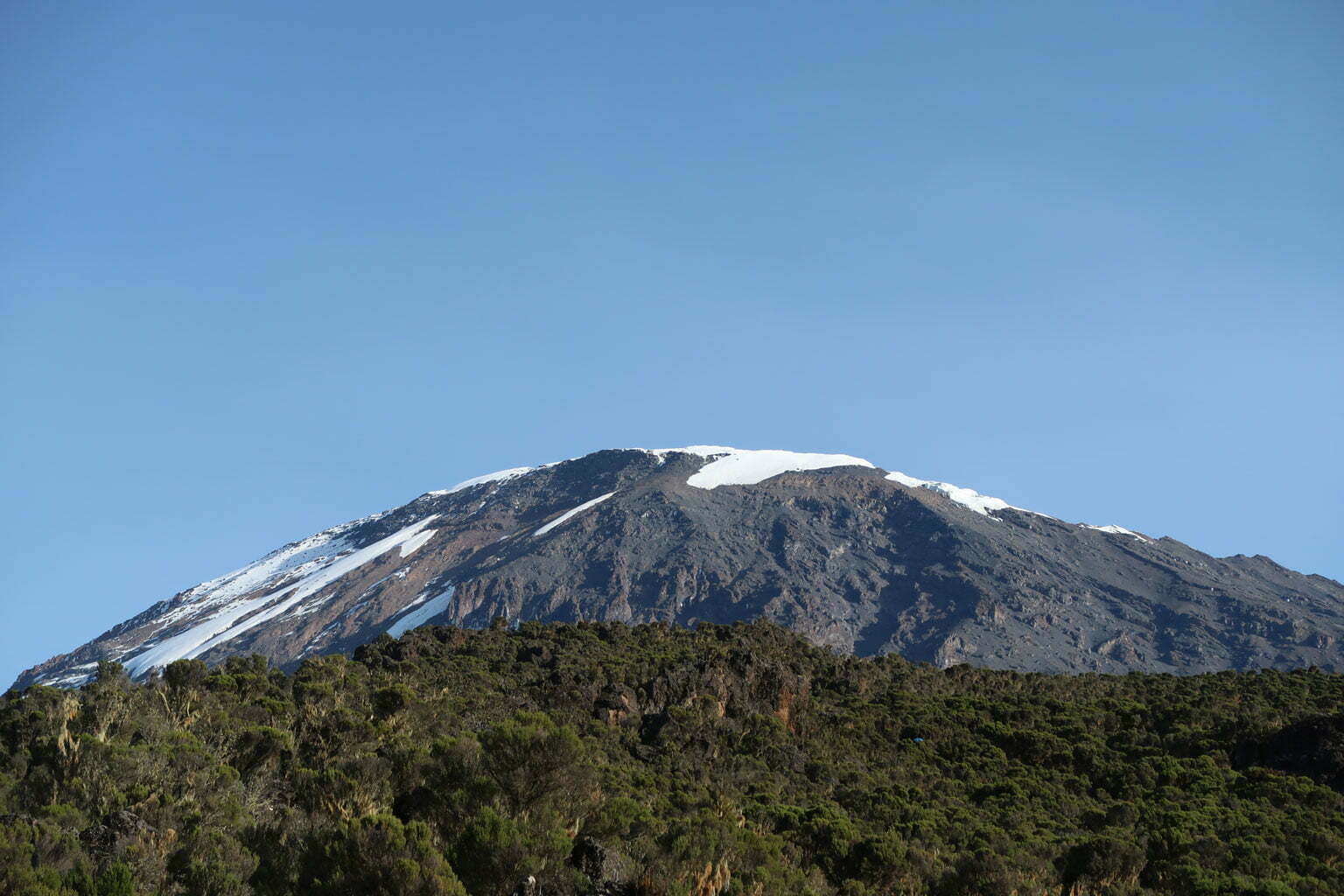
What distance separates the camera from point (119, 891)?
19453mm

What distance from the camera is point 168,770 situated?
28.5m

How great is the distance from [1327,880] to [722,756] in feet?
81.2

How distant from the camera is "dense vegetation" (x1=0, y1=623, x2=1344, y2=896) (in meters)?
22.2

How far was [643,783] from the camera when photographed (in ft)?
135

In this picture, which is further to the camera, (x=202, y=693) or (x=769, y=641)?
(x=769, y=641)

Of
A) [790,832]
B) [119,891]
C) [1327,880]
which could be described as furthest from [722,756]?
[119,891]

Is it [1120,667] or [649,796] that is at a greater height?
[649,796]

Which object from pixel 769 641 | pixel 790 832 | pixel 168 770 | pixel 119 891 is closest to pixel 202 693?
pixel 168 770

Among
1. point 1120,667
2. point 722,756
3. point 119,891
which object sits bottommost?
point 1120,667

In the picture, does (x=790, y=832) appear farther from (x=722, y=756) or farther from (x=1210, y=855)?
(x=722, y=756)

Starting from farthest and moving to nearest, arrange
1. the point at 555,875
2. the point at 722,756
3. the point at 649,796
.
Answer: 1. the point at 722,756
2. the point at 649,796
3. the point at 555,875

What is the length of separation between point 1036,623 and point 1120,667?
1751cm

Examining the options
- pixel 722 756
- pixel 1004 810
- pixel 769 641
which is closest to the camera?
pixel 1004 810

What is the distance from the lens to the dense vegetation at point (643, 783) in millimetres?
22203
